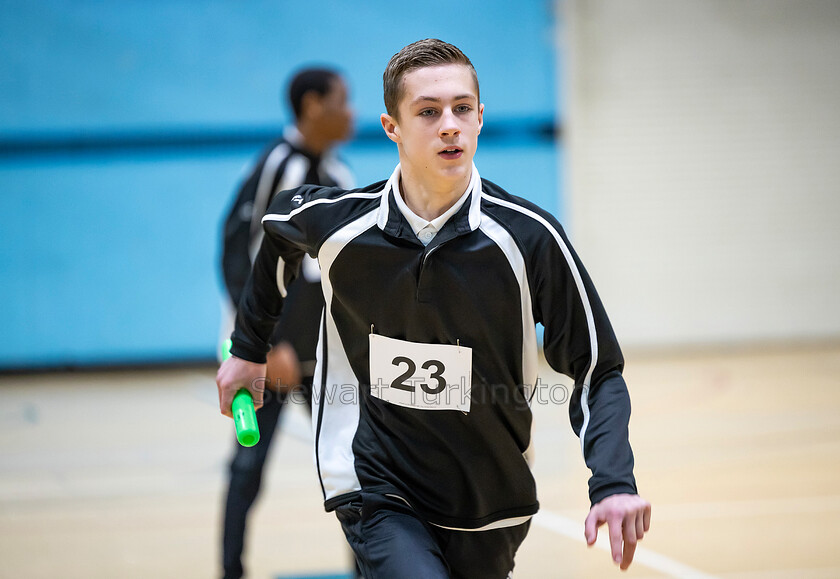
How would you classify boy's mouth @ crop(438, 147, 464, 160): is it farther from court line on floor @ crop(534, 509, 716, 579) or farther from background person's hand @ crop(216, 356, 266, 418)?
court line on floor @ crop(534, 509, 716, 579)

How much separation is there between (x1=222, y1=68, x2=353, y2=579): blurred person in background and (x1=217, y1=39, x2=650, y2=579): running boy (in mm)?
975

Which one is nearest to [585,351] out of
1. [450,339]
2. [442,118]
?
[450,339]

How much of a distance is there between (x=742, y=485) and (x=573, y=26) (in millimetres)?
4977

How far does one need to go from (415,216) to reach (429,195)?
0.19 ft

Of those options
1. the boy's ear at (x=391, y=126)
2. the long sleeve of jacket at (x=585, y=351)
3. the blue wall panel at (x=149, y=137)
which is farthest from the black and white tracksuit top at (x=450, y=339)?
the blue wall panel at (x=149, y=137)

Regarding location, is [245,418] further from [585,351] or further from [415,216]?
[585,351]

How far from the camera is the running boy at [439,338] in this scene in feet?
5.87

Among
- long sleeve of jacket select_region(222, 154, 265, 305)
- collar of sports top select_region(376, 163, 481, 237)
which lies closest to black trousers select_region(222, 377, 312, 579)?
long sleeve of jacket select_region(222, 154, 265, 305)

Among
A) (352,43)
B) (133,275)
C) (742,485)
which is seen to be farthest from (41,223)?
(742,485)

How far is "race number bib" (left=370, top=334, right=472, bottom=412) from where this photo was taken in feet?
6.21

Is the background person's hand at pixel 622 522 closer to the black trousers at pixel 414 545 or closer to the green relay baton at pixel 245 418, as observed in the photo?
the black trousers at pixel 414 545

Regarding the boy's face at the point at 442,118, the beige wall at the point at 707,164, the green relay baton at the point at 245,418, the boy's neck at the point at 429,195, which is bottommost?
the green relay baton at the point at 245,418

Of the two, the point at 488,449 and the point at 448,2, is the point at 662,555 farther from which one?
the point at 448,2

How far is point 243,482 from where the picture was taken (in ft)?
9.94
